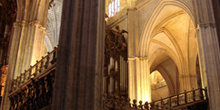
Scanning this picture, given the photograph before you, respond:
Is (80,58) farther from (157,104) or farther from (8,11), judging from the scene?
(8,11)

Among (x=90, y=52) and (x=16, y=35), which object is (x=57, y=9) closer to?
(x=16, y=35)

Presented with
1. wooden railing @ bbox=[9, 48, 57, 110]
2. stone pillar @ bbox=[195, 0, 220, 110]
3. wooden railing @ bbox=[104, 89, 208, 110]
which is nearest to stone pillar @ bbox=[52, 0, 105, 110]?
wooden railing @ bbox=[9, 48, 57, 110]

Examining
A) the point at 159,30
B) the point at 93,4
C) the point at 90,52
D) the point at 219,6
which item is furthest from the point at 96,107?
the point at 159,30

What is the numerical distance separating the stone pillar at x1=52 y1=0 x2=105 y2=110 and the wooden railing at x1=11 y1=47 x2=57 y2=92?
4.97 feet

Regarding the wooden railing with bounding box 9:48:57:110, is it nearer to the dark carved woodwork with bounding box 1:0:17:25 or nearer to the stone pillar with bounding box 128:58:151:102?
the dark carved woodwork with bounding box 1:0:17:25

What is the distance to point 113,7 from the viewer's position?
17984 mm

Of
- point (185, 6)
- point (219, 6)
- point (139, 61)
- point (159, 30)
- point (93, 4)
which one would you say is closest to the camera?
point (219, 6)

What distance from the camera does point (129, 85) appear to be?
1384 cm

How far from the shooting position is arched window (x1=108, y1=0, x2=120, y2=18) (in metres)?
17.6

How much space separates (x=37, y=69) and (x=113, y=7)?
10761 millimetres

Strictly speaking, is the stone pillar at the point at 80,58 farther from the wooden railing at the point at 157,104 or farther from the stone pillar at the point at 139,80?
the stone pillar at the point at 139,80

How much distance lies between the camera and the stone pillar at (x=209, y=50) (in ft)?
32.2

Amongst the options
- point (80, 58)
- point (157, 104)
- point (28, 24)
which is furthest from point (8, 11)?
point (80, 58)

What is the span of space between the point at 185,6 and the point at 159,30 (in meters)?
4.01
